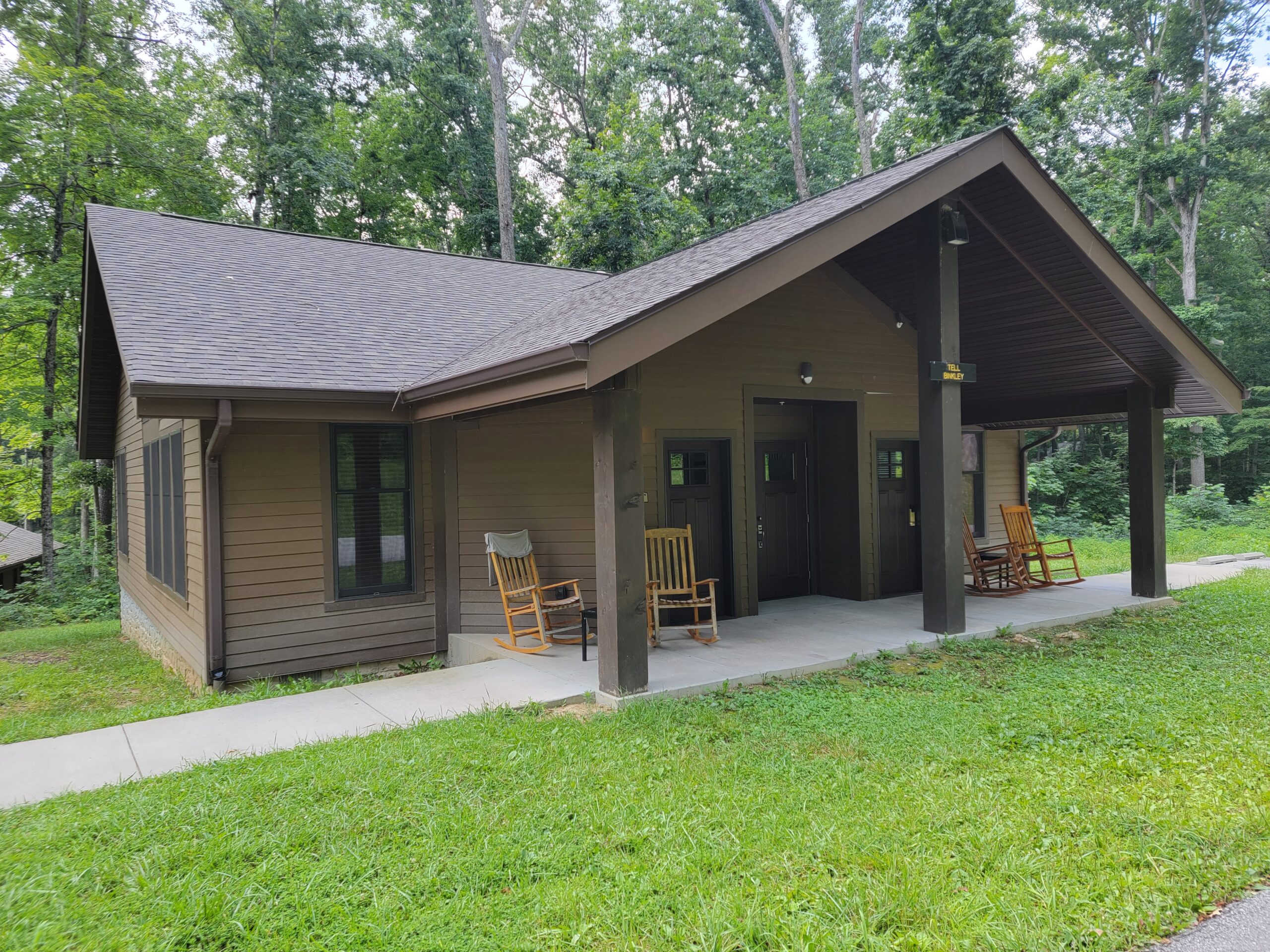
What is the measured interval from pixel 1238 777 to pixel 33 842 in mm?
5248

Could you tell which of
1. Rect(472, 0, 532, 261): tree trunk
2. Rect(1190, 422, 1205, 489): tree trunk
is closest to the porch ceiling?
Rect(1190, 422, 1205, 489): tree trunk

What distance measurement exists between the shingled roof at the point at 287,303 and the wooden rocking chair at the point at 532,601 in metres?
1.84

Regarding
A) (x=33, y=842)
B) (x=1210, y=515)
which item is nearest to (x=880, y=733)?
(x=33, y=842)

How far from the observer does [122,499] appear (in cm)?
1145

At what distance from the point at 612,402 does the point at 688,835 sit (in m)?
2.55

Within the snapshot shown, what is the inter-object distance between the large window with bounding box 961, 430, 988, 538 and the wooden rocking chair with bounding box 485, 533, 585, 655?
21.8 ft

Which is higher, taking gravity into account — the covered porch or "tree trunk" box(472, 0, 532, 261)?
"tree trunk" box(472, 0, 532, 261)

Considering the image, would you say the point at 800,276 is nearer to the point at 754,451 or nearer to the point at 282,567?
the point at 754,451

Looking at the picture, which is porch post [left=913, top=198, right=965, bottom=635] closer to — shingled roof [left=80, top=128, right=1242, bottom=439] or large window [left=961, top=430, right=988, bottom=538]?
shingled roof [left=80, top=128, right=1242, bottom=439]

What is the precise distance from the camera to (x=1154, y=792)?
3330mm

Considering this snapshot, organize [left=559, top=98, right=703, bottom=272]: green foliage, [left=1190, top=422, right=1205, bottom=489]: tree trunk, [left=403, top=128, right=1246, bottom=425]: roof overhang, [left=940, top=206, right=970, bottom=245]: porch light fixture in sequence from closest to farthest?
[left=403, top=128, right=1246, bottom=425]: roof overhang
[left=940, top=206, right=970, bottom=245]: porch light fixture
[left=559, top=98, right=703, bottom=272]: green foliage
[left=1190, top=422, right=1205, bottom=489]: tree trunk

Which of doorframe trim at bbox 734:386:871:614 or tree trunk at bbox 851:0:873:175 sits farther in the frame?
tree trunk at bbox 851:0:873:175

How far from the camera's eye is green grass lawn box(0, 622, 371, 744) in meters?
5.22

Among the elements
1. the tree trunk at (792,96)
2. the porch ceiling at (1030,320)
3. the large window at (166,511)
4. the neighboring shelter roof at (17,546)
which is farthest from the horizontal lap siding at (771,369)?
the neighboring shelter roof at (17,546)
